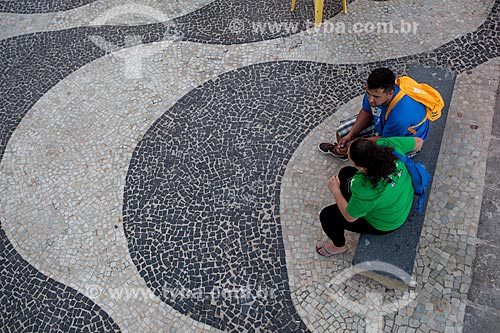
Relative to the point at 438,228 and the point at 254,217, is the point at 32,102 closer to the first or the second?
the point at 254,217

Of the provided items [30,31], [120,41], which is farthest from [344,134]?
[30,31]

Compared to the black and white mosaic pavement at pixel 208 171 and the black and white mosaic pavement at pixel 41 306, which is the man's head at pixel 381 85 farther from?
the black and white mosaic pavement at pixel 41 306

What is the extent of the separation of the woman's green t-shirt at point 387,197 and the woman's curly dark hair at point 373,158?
0.09m

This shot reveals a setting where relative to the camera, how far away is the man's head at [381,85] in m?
3.86

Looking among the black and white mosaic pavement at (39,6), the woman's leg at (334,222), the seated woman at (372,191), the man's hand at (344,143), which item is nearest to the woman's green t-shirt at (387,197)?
the seated woman at (372,191)

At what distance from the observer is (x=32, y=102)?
20.6ft

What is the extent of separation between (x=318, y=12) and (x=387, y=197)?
3.78 meters

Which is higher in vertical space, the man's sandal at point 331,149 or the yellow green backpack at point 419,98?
the yellow green backpack at point 419,98

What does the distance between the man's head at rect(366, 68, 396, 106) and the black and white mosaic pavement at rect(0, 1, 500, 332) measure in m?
1.58

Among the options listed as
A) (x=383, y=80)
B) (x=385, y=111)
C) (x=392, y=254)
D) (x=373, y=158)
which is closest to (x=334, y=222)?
(x=392, y=254)

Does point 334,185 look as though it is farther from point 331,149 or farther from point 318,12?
point 318,12

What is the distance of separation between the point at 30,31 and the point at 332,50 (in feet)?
15.1

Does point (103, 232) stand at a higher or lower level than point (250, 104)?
lower

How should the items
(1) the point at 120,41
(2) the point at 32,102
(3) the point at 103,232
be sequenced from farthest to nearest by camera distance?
(1) the point at 120,41
(2) the point at 32,102
(3) the point at 103,232
